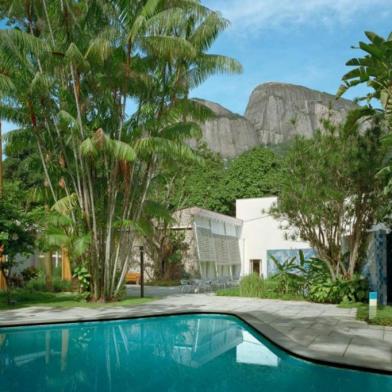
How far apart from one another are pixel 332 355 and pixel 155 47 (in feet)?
30.4

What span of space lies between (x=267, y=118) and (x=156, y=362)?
224 ft

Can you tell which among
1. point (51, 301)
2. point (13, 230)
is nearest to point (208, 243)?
point (51, 301)

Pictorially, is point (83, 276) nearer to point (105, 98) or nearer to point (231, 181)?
point (105, 98)

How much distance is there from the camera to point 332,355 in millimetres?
7047

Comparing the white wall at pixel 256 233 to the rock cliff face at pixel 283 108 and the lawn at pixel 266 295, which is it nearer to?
the lawn at pixel 266 295

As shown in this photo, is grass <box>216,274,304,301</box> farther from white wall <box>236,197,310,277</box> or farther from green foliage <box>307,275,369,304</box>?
white wall <box>236,197,310,277</box>

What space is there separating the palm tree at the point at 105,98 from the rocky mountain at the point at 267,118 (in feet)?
174

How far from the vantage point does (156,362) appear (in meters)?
7.84

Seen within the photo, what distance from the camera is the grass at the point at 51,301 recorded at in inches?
539

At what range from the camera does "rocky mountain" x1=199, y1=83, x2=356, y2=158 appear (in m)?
69.1

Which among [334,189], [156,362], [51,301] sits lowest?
[156,362]

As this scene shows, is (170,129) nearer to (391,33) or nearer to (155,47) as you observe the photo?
(155,47)

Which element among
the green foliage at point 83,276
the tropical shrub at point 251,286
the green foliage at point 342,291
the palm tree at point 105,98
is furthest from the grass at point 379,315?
the green foliage at point 83,276

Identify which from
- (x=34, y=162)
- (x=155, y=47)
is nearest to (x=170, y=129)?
(x=155, y=47)
